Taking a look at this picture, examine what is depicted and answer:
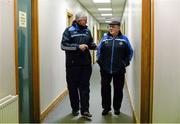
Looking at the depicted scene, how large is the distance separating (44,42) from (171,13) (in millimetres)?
2185

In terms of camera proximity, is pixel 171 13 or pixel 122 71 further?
pixel 122 71

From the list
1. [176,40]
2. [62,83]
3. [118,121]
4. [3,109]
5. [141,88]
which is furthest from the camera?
[62,83]

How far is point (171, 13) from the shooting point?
202 centimetres

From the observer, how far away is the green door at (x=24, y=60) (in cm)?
305

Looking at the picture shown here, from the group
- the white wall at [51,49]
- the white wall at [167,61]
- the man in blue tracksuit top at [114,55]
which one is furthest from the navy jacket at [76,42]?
the white wall at [167,61]

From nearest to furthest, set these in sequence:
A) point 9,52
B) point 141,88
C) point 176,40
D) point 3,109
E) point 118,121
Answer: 1. point 176,40
2. point 3,109
3. point 9,52
4. point 141,88
5. point 118,121

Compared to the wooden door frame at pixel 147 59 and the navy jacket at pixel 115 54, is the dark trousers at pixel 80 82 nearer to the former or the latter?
the navy jacket at pixel 115 54

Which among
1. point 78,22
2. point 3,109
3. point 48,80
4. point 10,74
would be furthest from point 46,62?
point 3,109

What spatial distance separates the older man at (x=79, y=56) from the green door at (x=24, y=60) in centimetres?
58

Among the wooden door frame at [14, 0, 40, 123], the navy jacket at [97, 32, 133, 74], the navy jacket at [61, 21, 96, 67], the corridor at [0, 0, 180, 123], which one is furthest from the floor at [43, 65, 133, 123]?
the navy jacket at [61, 21, 96, 67]

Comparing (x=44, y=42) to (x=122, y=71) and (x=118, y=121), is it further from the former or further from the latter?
(x=118, y=121)

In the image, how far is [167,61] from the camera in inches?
83.7

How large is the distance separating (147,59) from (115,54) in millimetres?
907

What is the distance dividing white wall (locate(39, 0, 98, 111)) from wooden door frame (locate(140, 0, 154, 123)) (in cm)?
146
